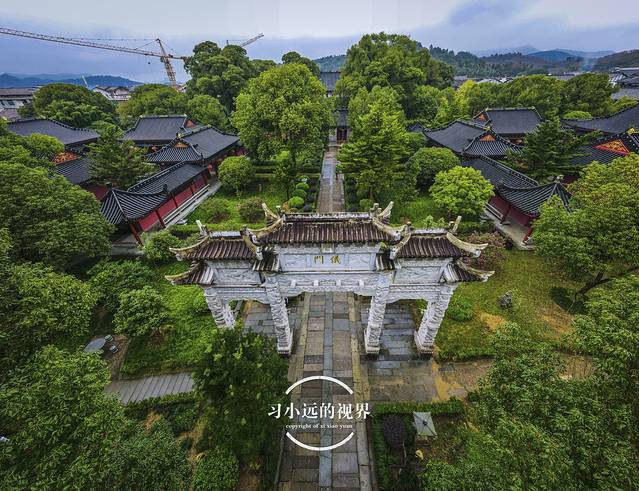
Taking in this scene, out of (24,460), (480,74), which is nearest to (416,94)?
(24,460)

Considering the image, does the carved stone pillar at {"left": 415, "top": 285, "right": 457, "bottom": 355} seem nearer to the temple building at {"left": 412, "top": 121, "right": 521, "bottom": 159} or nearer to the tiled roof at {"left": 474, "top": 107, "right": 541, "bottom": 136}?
the temple building at {"left": 412, "top": 121, "right": 521, "bottom": 159}

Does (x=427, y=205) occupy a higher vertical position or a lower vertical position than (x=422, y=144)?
lower

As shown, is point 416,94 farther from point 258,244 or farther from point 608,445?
point 608,445

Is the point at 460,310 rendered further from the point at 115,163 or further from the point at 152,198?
the point at 115,163

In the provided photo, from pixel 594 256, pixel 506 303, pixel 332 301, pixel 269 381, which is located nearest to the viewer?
pixel 269 381

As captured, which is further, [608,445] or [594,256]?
[594,256]

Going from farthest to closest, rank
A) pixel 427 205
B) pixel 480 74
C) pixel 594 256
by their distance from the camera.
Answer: pixel 480 74 → pixel 427 205 → pixel 594 256

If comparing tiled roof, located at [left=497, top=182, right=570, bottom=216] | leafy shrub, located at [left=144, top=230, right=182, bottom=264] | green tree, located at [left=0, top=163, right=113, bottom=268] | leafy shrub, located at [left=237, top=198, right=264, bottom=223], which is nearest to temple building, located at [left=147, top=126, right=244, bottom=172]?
leafy shrub, located at [left=237, top=198, right=264, bottom=223]
